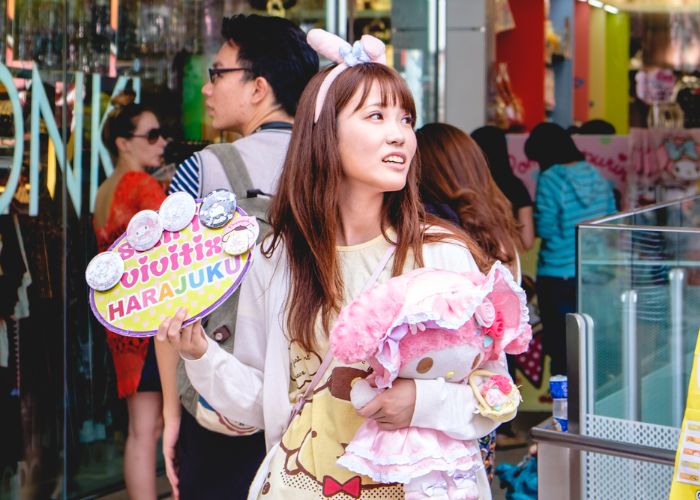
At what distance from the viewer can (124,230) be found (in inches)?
190

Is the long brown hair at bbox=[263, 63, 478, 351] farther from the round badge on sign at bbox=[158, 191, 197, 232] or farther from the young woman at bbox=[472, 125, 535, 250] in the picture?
the young woman at bbox=[472, 125, 535, 250]

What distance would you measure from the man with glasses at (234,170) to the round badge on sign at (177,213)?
51 cm

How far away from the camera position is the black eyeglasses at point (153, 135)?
4984mm

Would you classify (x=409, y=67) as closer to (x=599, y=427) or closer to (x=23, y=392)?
(x=23, y=392)

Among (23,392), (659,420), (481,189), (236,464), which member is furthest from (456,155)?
(23,392)

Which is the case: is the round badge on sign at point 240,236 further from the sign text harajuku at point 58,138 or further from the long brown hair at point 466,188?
the sign text harajuku at point 58,138

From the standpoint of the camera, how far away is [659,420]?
325 centimetres

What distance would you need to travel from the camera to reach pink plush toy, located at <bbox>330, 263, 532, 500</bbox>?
2.05 metres

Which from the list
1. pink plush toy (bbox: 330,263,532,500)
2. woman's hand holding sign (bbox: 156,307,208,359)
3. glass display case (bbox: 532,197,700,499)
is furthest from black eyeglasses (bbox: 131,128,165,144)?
pink plush toy (bbox: 330,263,532,500)

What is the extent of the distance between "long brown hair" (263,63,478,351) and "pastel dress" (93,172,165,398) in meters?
2.42

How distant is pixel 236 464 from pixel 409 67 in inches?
184

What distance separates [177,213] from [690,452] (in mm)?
1247

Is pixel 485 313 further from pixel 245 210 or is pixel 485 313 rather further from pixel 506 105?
pixel 506 105

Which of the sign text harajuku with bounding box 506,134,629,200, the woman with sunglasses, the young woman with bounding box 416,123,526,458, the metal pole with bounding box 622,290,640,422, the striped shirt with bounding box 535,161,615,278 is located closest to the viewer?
the metal pole with bounding box 622,290,640,422
